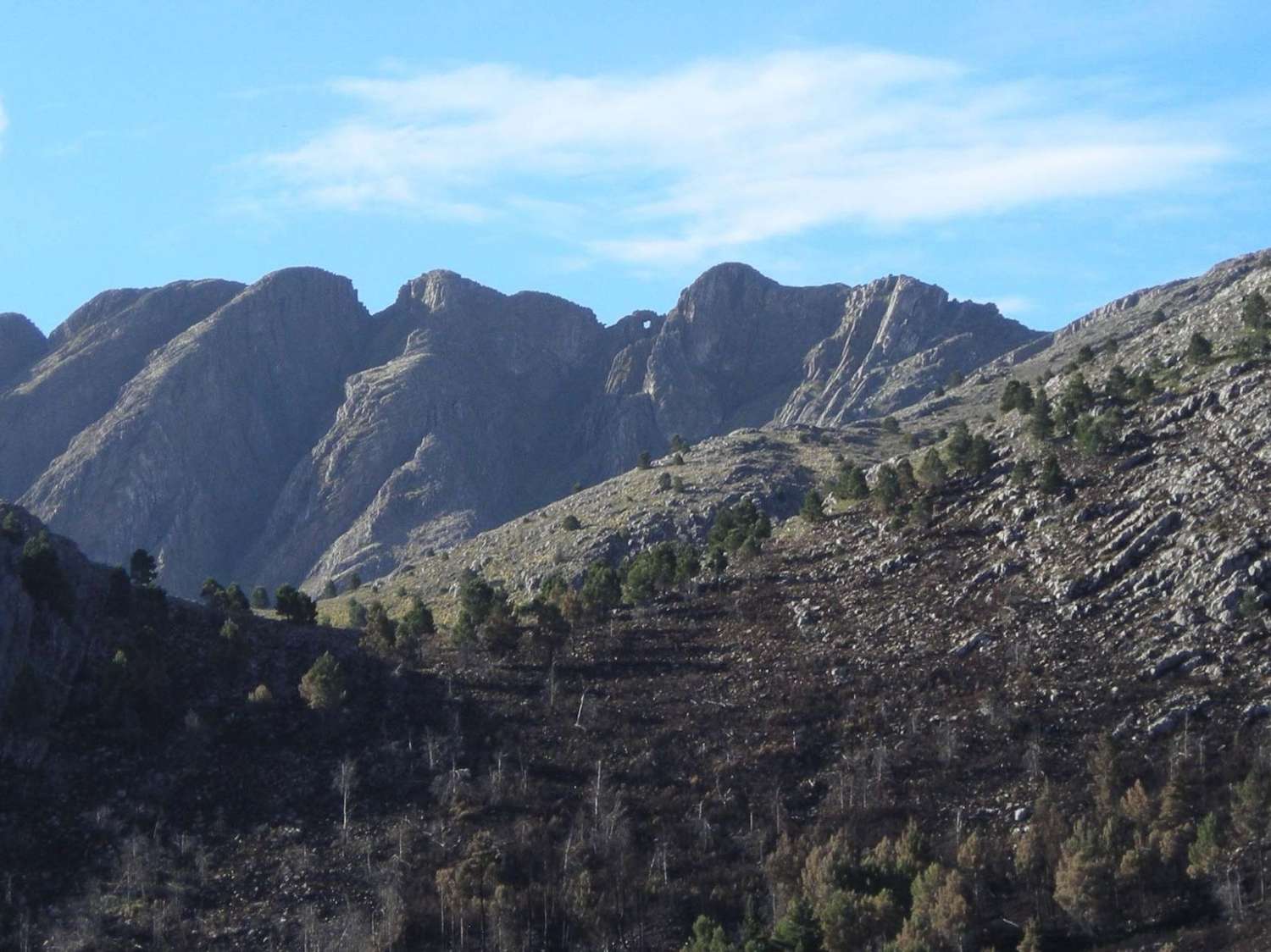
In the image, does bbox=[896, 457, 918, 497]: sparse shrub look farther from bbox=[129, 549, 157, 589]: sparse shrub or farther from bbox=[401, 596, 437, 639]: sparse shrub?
bbox=[129, 549, 157, 589]: sparse shrub

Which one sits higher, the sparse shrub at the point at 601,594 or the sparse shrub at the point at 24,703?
the sparse shrub at the point at 601,594

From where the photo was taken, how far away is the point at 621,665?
101 metres

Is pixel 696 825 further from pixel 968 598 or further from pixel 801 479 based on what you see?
pixel 801 479

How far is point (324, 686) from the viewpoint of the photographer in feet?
314

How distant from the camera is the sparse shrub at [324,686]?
313 feet

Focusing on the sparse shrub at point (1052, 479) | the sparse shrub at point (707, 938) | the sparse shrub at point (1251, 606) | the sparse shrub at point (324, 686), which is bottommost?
the sparse shrub at point (707, 938)

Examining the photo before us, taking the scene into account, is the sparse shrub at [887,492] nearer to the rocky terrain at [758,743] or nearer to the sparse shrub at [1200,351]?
the rocky terrain at [758,743]

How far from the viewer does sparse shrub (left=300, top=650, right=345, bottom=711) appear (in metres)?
95.2

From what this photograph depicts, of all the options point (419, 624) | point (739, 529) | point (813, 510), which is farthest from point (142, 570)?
point (813, 510)

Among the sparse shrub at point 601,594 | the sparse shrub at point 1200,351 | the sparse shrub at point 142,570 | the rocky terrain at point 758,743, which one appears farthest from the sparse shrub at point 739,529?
the sparse shrub at point 142,570

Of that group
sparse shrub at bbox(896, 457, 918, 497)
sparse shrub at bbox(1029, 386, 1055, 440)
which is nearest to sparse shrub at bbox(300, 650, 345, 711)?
sparse shrub at bbox(896, 457, 918, 497)

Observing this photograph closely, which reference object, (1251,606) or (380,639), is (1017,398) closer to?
(1251,606)

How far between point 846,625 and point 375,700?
90.9 feet

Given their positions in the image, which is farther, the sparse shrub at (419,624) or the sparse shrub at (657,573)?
the sparse shrub at (657,573)
